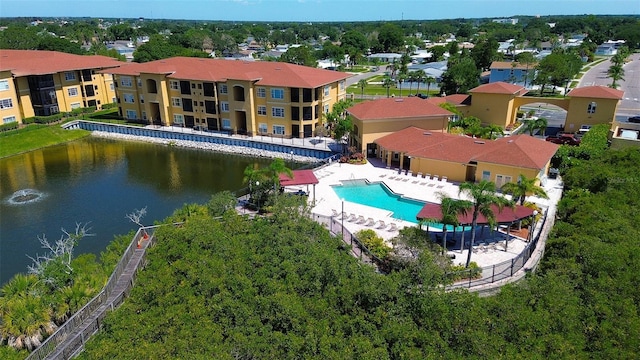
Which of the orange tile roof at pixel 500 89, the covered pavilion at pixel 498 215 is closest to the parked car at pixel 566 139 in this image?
the orange tile roof at pixel 500 89

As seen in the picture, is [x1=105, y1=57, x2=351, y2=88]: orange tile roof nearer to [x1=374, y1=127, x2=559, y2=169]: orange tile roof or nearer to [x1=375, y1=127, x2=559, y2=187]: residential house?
[x1=374, y1=127, x2=559, y2=169]: orange tile roof

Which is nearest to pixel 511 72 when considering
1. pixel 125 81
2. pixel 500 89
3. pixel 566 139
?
pixel 500 89

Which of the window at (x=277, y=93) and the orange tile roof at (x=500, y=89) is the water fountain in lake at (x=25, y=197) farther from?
the orange tile roof at (x=500, y=89)

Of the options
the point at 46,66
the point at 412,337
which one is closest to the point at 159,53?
the point at 46,66

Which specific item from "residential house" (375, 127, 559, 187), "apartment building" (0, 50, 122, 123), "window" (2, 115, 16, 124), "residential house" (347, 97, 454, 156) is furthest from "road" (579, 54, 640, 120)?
"window" (2, 115, 16, 124)

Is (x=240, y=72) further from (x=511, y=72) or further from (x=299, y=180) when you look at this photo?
(x=511, y=72)

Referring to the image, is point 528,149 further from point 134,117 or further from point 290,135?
point 134,117
